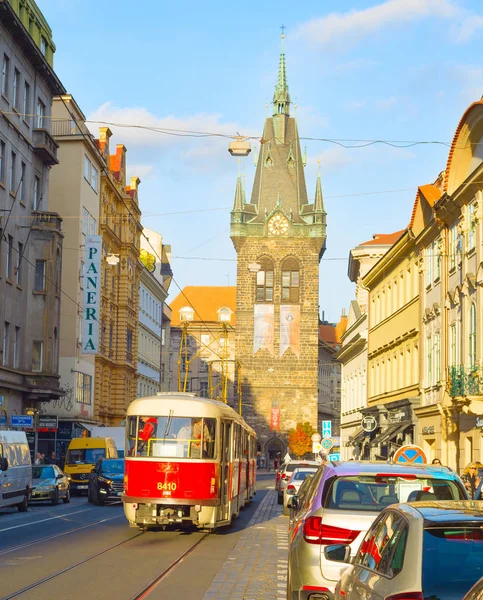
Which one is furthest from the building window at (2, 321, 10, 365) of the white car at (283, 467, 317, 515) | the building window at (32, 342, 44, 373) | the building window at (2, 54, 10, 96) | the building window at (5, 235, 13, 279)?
the white car at (283, 467, 317, 515)

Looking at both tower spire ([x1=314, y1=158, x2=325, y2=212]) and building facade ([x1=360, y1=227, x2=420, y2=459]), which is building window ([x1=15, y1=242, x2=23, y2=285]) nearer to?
building facade ([x1=360, y1=227, x2=420, y2=459])

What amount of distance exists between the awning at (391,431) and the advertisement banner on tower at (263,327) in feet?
192

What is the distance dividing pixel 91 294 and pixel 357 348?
15987 mm

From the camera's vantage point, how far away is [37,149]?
154ft

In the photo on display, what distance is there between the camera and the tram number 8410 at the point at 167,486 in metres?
21.1

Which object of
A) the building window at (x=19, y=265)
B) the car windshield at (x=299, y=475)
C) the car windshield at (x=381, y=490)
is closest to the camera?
the car windshield at (x=381, y=490)

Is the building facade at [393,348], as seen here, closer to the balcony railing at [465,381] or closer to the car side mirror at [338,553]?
the balcony railing at [465,381]

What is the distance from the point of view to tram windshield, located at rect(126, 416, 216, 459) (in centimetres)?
2152

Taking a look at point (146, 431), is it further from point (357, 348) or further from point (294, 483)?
point (357, 348)

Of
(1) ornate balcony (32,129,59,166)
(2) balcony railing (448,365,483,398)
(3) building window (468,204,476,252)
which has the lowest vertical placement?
(2) balcony railing (448,365,483,398)

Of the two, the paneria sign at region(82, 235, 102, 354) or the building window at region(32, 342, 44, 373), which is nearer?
the building window at region(32, 342, 44, 373)

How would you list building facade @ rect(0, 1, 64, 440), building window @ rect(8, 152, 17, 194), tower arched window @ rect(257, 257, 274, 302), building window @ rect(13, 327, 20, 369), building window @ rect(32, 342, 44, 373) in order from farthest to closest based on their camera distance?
1. tower arched window @ rect(257, 257, 274, 302)
2. building window @ rect(32, 342, 44, 373)
3. building window @ rect(13, 327, 20, 369)
4. building window @ rect(8, 152, 17, 194)
5. building facade @ rect(0, 1, 64, 440)

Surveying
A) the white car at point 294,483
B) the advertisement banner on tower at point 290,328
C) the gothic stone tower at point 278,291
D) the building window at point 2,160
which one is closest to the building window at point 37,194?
the building window at point 2,160

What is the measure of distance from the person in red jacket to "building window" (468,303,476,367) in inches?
507
